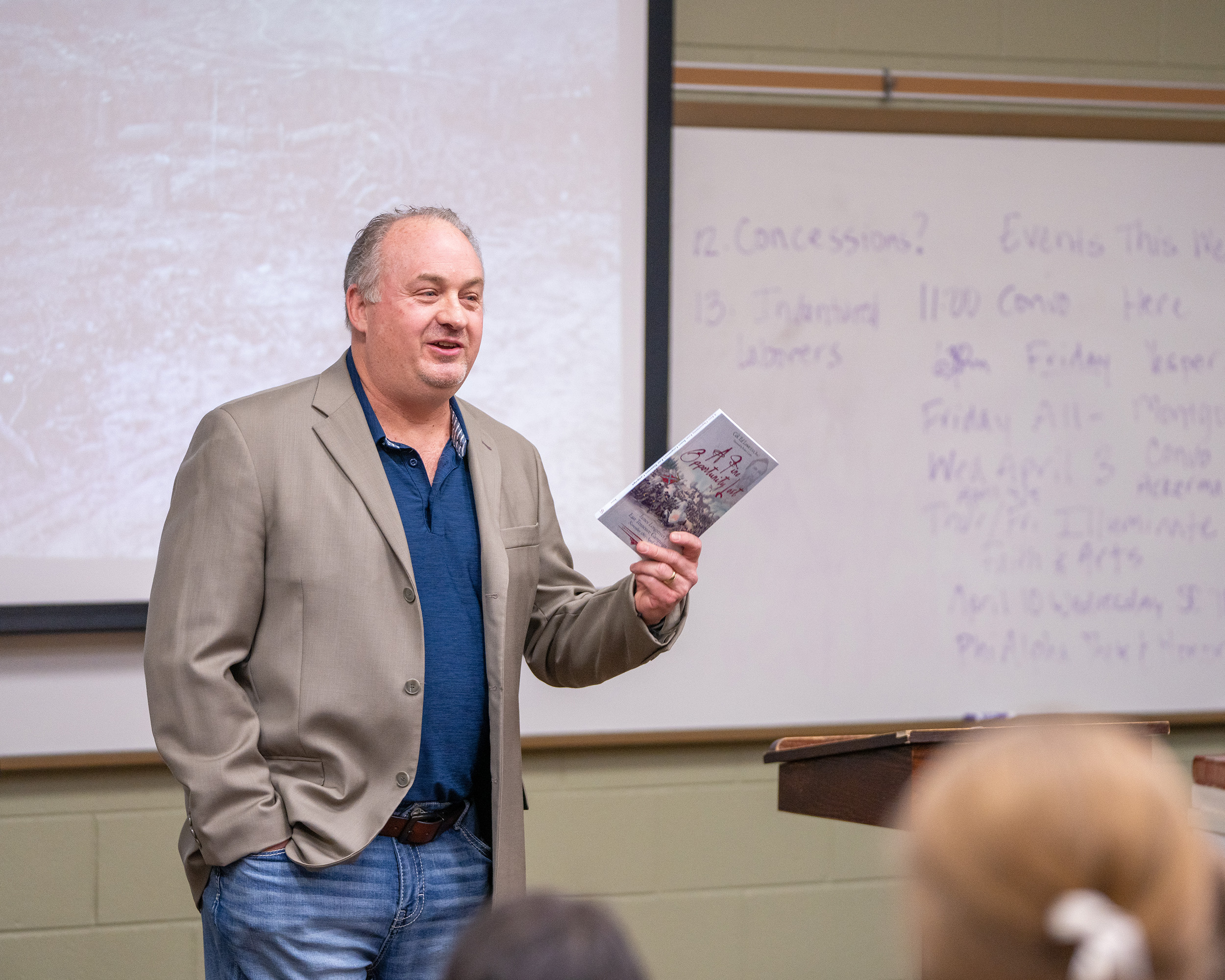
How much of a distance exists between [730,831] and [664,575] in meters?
1.24

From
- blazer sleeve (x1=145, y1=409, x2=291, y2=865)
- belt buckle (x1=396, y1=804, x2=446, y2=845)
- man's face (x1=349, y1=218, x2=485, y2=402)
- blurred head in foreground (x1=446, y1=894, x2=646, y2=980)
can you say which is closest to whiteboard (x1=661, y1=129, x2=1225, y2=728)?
man's face (x1=349, y1=218, x2=485, y2=402)

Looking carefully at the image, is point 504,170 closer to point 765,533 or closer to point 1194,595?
point 765,533

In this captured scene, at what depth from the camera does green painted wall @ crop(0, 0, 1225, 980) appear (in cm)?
248

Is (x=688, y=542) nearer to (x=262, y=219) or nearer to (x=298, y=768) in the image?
(x=298, y=768)

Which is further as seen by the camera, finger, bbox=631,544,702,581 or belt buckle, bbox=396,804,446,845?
finger, bbox=631,544,702,581

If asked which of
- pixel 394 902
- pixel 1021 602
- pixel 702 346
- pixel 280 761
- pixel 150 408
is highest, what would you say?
pixel 702 346

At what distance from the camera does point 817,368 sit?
2754 millimetres

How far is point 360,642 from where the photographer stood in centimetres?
162

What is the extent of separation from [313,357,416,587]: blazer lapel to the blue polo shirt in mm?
23

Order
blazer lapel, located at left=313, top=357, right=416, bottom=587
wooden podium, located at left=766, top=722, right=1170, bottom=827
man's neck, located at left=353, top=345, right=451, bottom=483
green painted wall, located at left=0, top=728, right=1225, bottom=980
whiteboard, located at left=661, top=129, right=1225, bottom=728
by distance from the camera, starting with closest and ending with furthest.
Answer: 1. wooden podium, located at left=766, top=722, right=1170, bottom=827
2. blazer lapel, located at left=313, top=357, right=416, bottom=587
3. man's neck, located at left=353, top=345, right=451, bottom=483
4. green painted wall, located at left=0, top=728, right=1225, bottom=980
5. whiteboard, located at left=661, top=129, right=1225, bottom=728

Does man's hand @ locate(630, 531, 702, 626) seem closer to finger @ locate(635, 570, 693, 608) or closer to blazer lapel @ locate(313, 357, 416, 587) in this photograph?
finger @ locate(635, 570, 693, 608)

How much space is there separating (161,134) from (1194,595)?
2.53 meters

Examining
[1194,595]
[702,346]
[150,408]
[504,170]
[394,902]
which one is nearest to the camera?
[394,902]

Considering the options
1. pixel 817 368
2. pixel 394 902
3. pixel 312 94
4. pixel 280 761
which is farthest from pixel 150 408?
pixel 817 368
